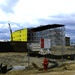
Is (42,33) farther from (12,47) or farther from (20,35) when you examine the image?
(12,47)

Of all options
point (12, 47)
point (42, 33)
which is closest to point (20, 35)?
point (42, 33)

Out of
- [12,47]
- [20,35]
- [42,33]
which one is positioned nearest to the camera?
[12,47]

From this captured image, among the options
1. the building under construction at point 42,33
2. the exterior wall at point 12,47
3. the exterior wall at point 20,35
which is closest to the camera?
the exterior wall at point 12,47

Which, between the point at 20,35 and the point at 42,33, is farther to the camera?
the point at 20,35

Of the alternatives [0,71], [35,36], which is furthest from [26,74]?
[35,36]

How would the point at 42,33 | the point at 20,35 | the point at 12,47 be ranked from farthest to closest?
the point at 20,35, the point at 42,33, the point at 12,47

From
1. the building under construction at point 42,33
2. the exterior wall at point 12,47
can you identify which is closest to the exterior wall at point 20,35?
the building under construction at point 42,33

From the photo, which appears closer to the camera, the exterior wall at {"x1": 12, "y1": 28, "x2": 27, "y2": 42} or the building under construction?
the building under construction

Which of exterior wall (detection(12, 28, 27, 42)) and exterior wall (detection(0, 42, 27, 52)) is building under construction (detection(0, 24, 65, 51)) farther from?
exterior wall (detection(0, 42, 27, 52))

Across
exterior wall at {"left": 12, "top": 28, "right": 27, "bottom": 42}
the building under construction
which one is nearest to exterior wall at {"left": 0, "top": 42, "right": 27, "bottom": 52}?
the building under construction

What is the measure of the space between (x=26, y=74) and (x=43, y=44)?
356 centimetres

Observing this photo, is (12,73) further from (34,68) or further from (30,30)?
(30,30)

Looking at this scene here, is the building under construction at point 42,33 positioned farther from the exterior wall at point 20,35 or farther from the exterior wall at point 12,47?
the exterior wall at point 12,47

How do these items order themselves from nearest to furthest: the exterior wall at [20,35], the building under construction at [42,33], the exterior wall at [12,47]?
the exterior wall at [12,47], the building under construction at [42,33], the exterior wall at [20,35]
